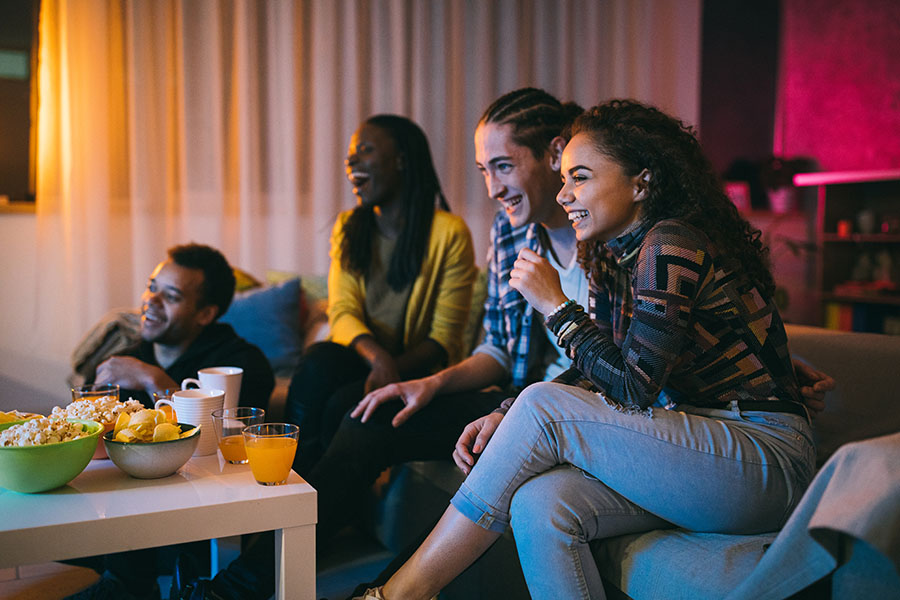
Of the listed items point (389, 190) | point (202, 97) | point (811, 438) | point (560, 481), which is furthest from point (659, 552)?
point (202, 97)

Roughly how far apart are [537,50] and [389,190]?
1.86 m

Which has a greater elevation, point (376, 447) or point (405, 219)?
point (405, 219)

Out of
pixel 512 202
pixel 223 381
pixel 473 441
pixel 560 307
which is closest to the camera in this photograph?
pixel 560 307

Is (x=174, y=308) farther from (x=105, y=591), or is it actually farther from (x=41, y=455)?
(x=41, y=455)

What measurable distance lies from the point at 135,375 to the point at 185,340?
219 mm

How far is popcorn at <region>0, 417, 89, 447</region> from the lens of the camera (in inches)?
46.4

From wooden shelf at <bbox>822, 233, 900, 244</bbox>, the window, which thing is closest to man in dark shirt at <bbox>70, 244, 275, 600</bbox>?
the window

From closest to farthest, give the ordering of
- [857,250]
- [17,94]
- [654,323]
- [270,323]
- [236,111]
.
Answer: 1. [654,323]
2. [270,323]
3. [17,94]
4. [236,111]
5. [857,250]

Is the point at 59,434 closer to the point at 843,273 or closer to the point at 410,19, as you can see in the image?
the point at 410,19

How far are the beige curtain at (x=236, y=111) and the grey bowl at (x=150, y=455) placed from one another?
2.06 m

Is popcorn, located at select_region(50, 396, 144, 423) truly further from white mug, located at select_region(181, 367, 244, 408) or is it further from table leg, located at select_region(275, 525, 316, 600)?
table leg, located at select_region(275, 525, 316, 600)

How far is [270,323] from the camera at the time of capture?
9.14ft

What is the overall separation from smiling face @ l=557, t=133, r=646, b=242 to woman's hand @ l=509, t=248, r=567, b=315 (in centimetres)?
9

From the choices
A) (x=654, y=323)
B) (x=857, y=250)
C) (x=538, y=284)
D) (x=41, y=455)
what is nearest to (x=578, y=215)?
(x=538, y=284)
